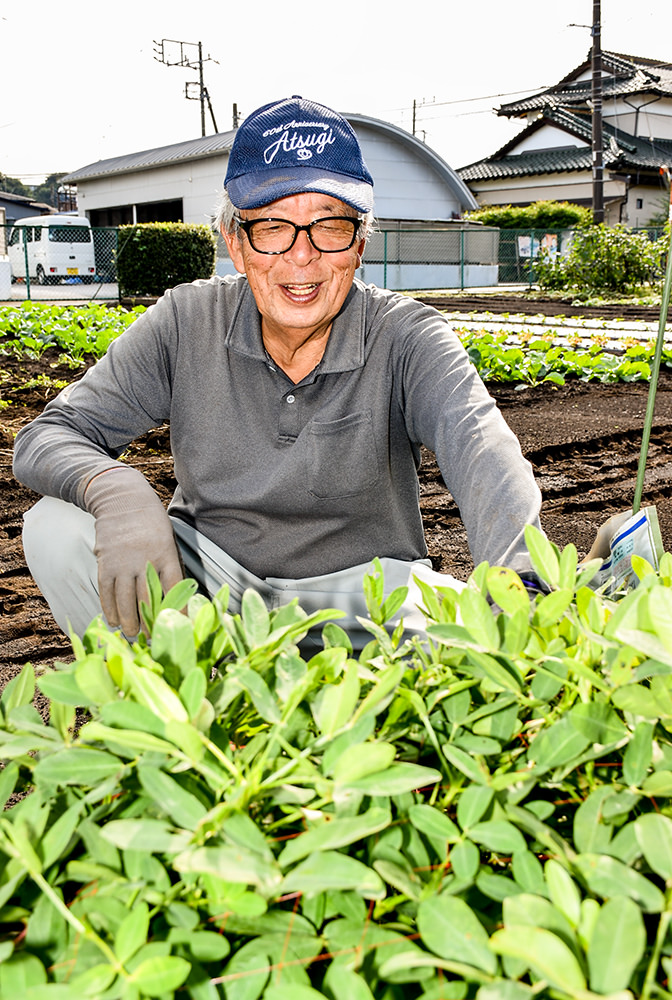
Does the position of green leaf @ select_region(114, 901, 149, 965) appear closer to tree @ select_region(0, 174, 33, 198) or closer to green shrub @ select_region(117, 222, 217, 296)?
green shrub @ select_region(117, 222, 217, 296)

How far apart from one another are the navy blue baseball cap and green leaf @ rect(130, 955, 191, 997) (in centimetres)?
159

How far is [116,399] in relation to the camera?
203 centimetres

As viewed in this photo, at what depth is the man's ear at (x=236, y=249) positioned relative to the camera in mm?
1992

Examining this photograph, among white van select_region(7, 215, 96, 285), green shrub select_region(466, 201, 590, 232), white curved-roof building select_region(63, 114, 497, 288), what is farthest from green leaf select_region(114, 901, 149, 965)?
green shrub select_region(466, 201, 590, 232)

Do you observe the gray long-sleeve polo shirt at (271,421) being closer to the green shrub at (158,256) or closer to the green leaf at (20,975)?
the green leaf at (20,975)

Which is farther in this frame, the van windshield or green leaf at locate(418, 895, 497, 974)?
the van windshield

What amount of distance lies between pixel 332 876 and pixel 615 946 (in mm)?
152

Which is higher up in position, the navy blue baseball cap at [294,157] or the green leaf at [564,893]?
the navy blue baseball cap at [294,157]

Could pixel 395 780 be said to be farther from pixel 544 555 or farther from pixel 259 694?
pixel 544 555

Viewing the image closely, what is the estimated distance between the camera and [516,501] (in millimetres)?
1409

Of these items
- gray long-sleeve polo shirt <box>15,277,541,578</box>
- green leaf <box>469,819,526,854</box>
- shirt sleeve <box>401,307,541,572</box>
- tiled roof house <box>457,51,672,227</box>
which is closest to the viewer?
green leaf <box>469,819,526,854</box>

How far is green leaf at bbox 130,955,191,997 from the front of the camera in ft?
1.56

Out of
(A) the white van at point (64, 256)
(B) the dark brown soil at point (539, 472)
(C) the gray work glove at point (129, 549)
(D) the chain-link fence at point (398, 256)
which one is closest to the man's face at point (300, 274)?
(C) the gray work glove at point (129, 549)

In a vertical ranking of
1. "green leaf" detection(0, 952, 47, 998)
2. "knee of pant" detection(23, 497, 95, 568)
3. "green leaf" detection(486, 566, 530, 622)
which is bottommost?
"knee of pant" detection(23, 497, 95, 568)
